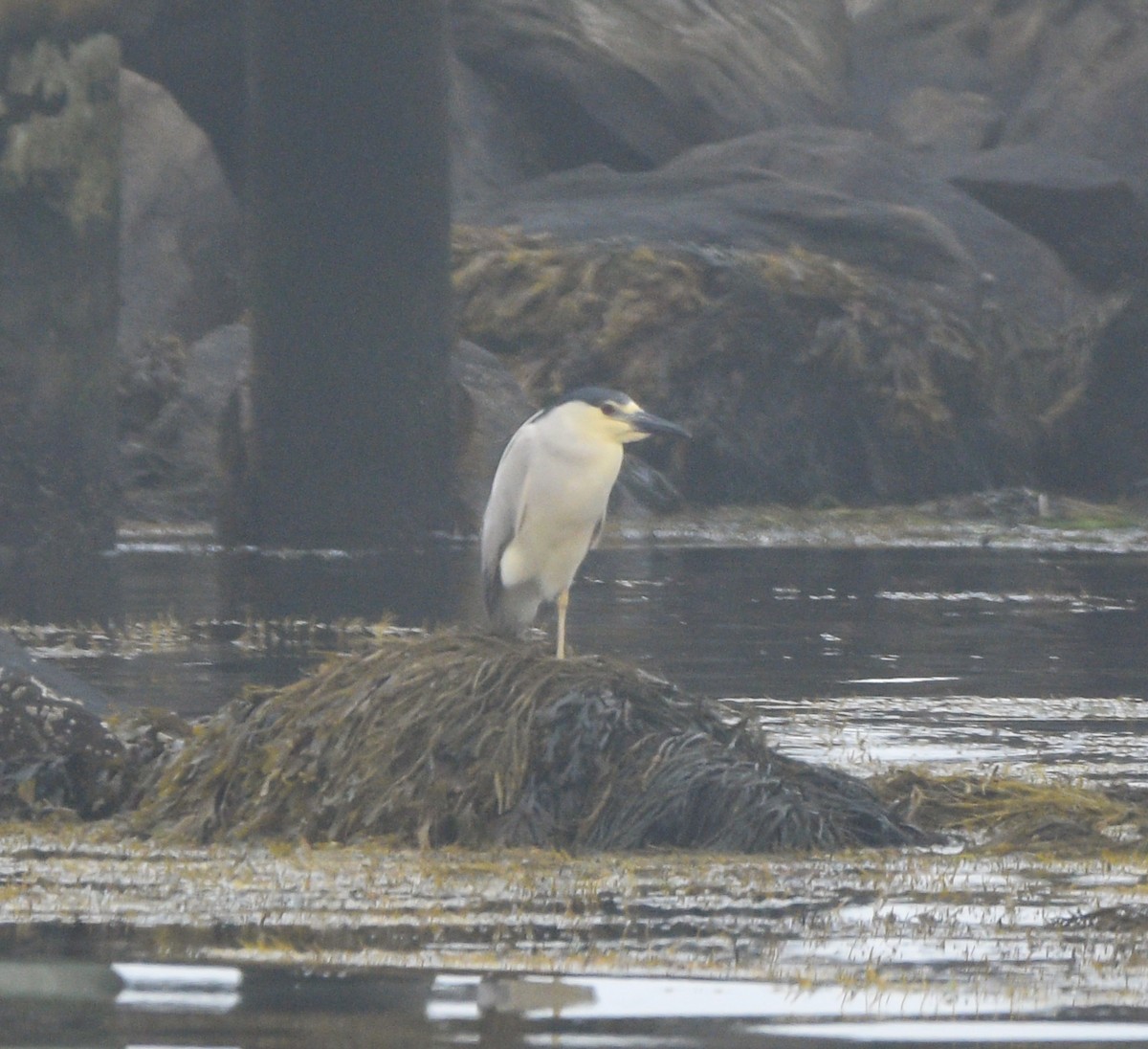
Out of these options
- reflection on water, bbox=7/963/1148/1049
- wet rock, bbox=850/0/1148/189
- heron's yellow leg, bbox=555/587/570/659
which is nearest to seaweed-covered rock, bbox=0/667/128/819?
heron's yellow leg, bbox=555/587/570/659

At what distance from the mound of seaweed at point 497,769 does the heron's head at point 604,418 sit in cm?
169

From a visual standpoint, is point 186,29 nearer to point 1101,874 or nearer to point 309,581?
point 309,581

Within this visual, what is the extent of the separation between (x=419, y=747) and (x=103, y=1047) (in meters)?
3.04

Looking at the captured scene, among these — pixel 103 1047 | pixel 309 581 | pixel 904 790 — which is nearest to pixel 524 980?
pixel 103 1047

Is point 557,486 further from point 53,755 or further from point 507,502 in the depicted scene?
point 53,755

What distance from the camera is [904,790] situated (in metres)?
8.77

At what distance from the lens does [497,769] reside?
319 inches

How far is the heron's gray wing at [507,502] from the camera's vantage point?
33.6 ft

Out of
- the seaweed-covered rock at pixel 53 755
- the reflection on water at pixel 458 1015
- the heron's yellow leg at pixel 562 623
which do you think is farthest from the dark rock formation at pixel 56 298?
the reflection on water at pixel 458 1015

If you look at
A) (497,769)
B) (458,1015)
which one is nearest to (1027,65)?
(497,769)

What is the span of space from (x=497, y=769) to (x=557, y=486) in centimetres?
218

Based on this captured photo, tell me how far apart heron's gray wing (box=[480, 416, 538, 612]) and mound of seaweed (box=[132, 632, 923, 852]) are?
1600mm

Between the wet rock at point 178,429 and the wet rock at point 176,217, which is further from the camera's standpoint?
the wet rock at point 176,217

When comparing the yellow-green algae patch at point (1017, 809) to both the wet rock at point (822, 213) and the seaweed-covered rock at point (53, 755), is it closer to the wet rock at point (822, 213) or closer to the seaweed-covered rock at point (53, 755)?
the seaweed-covered rock at point (53, 755)
